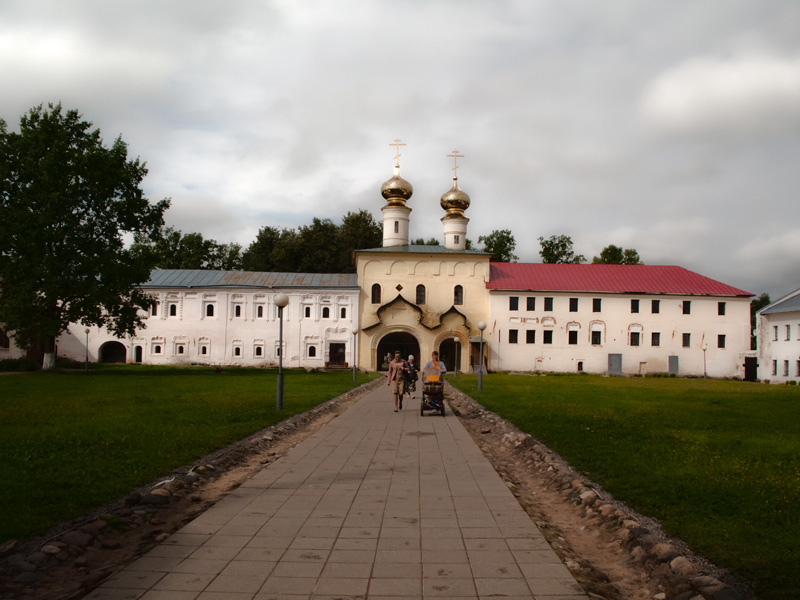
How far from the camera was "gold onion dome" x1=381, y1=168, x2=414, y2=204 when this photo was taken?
56938 mm

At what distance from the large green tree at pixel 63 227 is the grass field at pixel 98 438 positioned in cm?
1454

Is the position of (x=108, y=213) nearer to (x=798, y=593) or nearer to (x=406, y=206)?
(x=406, y=206)

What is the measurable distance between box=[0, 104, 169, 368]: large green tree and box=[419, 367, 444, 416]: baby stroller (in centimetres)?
2547

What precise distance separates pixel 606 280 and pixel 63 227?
131 feet

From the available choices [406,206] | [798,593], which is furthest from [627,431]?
[406,206]

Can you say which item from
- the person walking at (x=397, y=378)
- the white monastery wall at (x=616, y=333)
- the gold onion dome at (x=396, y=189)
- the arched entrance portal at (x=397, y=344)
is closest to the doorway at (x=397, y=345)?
the arched entrance portal at (x=397, y=344)

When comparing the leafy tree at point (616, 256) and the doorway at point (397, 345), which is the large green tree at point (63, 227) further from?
the leafy tree at point (616, 256)

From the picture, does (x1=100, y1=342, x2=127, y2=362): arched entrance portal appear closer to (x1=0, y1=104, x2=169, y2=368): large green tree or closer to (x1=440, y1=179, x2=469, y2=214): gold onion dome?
(x1=0, y1=104, x2=169, y2=368): large green tree

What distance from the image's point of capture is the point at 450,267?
5400cm

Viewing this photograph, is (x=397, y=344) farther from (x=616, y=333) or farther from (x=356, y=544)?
(x=356, y=544)

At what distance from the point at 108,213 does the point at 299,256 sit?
103 feet

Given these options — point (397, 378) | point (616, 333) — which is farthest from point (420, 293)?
point (397, 378)

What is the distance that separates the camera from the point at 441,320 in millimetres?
52188

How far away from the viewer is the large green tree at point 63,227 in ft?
115
